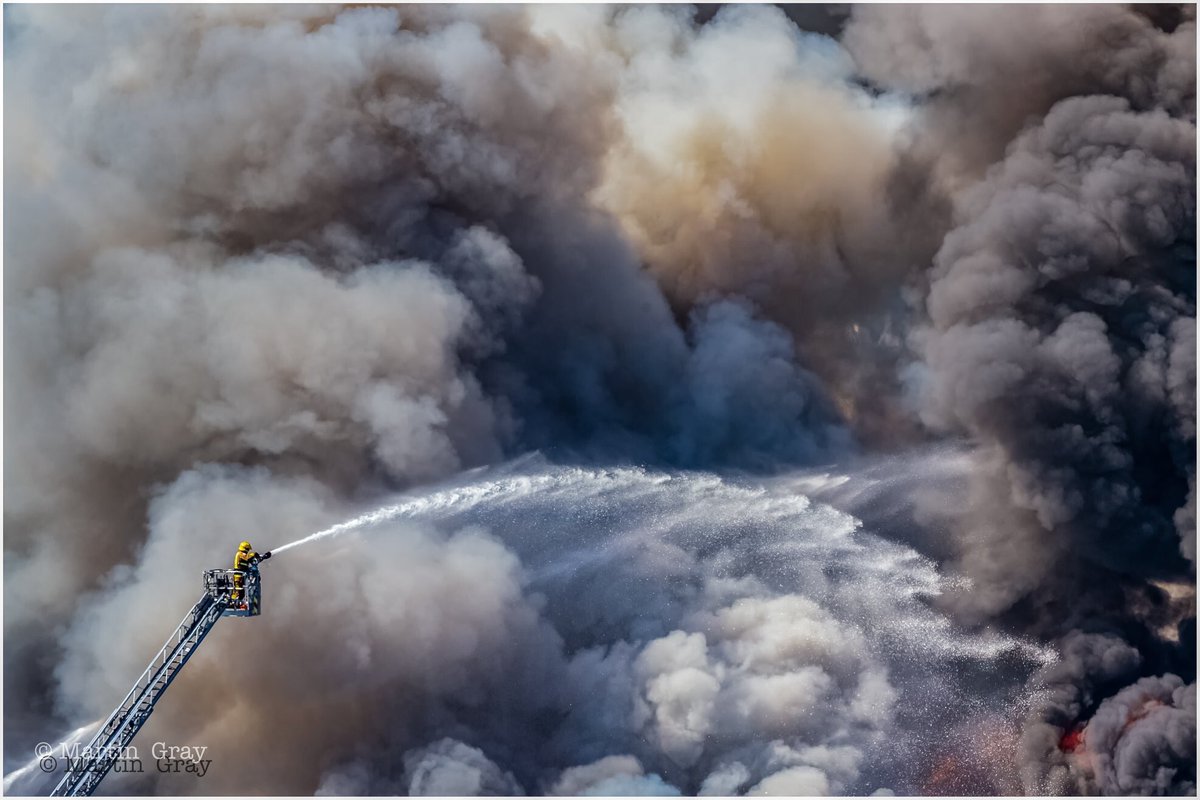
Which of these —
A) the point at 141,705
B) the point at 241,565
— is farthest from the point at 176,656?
the point at 241,565

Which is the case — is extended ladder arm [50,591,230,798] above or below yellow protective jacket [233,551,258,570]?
below

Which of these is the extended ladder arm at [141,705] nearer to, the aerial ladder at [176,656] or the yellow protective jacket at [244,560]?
the aerial ladder at [176,656]

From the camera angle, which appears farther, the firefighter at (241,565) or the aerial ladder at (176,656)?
the aerial ladder at (176,656)

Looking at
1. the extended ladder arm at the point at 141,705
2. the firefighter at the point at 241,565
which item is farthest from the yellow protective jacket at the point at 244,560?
the extended ladder arm at the point at 141,705

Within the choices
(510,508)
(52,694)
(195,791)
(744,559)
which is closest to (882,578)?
(744,559)

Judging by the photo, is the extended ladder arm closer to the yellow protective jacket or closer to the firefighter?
the firefighter

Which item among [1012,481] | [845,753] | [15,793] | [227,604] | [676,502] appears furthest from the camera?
[676,502]

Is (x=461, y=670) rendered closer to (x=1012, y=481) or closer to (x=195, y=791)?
(x=195, y=791)

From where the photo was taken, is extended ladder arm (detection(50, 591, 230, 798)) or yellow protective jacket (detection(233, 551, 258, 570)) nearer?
yellow protective jacket (detection(233, 551, 258, 570))

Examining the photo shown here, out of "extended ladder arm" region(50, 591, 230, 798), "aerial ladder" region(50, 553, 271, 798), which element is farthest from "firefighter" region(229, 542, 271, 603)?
"extended ladder arm" region(50, 591, 230, 798)
